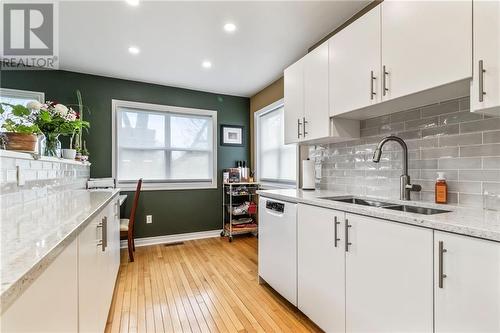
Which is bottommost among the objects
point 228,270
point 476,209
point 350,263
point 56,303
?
point 228,270

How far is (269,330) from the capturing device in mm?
1727

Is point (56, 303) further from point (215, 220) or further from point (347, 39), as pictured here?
point (215, 220)

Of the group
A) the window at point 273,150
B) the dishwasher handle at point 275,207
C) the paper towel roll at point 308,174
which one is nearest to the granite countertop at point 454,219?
the dishwasher handle at point 275,207

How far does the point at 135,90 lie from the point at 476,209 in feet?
13.5

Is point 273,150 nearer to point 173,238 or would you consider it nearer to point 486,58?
point 173,238

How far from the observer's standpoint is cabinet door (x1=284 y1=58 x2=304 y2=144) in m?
2.29

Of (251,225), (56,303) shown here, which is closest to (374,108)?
(56,303)

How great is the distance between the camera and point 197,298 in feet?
7.11

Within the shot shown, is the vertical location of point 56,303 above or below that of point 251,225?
above

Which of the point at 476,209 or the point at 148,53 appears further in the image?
the point at 148,53

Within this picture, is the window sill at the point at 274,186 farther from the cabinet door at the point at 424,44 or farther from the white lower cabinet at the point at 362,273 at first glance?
the cabinet door at the point at 424,44

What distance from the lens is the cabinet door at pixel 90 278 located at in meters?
1.10

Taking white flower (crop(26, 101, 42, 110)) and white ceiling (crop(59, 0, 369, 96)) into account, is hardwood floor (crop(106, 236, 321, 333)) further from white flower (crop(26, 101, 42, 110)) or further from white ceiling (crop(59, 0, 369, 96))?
white ceiling (crop(59, 0, 369, 96))

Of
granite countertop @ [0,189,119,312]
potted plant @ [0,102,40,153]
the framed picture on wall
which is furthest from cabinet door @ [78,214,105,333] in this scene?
the framed picture on wall
